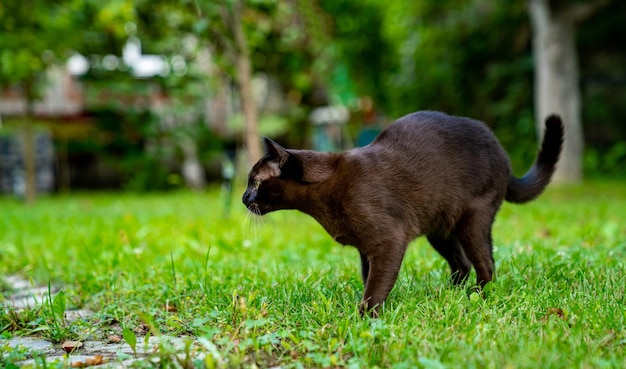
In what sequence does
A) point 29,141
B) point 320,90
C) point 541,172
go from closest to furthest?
point 541,172 → point 29,141 → point 320,90

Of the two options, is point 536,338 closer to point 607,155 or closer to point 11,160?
point 607,155

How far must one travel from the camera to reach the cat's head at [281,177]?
109 inches

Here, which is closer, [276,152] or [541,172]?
[276,152]

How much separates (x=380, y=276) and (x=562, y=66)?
8.28m

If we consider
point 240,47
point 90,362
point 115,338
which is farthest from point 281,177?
point 240,47

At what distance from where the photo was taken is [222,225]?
575 cm

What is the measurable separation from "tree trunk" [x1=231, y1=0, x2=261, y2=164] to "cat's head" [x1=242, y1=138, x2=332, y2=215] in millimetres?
3049

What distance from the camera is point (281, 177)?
2805mm

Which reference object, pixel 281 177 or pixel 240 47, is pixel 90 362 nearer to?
pixel 281 177

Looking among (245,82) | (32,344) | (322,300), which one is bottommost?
(32,344)

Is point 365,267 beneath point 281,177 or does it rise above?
beneath

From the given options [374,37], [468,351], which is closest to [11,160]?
[374,37]

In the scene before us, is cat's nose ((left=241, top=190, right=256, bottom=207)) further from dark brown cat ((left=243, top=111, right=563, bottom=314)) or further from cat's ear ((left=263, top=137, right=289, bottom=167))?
cat's ear ((left=263, top=137, right=289, bottom=167))

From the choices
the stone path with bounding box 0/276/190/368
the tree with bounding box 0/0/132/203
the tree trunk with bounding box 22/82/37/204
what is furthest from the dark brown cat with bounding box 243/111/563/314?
the tree trunk with bounding box 22/82/37/204
